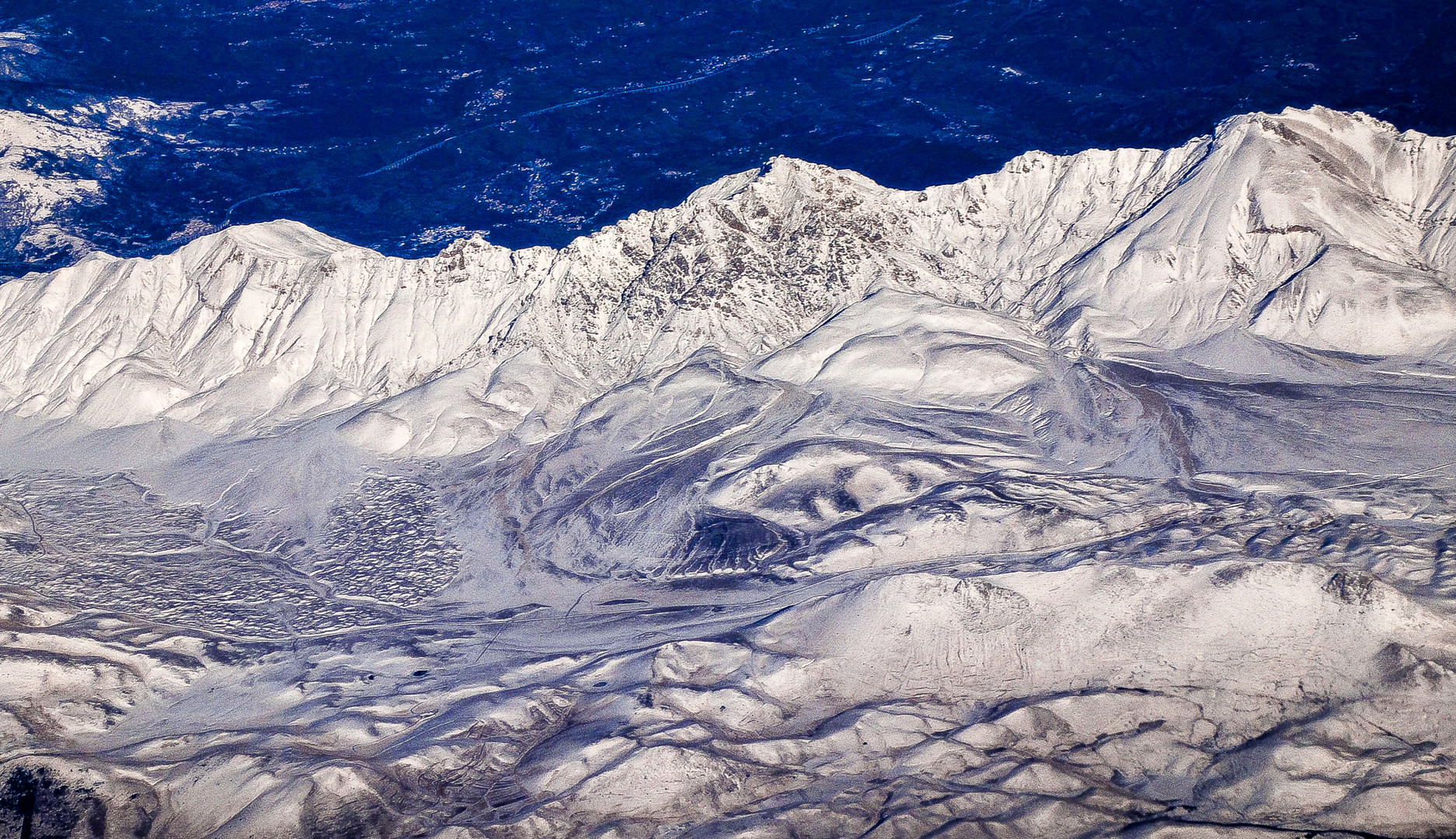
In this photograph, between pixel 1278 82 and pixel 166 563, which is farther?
pixel 1278 82

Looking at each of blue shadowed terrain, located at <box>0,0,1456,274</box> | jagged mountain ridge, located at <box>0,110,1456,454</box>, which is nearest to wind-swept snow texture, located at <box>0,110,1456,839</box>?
jagged mountain ridge, located at <box>0,110,1456,454</box>

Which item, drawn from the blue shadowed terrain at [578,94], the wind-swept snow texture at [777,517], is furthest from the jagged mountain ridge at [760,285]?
the blue shadowed terrain at [578,94]

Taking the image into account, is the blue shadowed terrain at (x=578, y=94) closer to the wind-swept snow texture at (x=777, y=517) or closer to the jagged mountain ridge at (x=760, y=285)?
the jagged mountain ridge at (x=760, y=285)

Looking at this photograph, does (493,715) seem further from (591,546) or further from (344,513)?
(344,513)

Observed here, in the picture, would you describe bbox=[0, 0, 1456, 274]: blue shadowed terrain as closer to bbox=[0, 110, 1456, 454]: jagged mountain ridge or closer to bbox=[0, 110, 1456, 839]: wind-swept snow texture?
bbox=[0, 110, 1456, 454]: jagged mountain ridge

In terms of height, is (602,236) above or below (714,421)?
above

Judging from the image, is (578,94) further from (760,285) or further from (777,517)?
(777,517)

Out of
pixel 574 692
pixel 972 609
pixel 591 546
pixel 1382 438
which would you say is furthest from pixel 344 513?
pixel 1382 438

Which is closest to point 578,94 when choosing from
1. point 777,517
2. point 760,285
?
point 760,285
